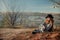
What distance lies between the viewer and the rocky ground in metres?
1.71

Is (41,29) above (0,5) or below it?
below

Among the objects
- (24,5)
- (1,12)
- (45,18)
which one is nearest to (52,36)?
(45,18)

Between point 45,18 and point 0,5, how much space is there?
22.4 inches

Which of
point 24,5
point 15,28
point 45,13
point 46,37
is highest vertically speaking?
point 24,5

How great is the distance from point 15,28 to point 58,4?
2.00ft

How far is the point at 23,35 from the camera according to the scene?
1.72m

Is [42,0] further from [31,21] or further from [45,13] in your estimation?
[31,21]

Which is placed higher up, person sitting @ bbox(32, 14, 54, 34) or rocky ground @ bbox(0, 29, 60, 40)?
person sitting @ bbox(32, 14, 54, 34)

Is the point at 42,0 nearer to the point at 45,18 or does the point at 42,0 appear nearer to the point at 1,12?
the point at 45,18

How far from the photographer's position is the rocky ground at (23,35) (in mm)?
1711

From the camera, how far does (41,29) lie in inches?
68.6

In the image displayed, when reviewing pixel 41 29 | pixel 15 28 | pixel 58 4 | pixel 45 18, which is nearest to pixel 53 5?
pixel 58 4

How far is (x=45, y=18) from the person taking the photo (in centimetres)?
176

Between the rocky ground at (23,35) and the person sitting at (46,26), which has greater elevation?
the person sitting at (46,26)
